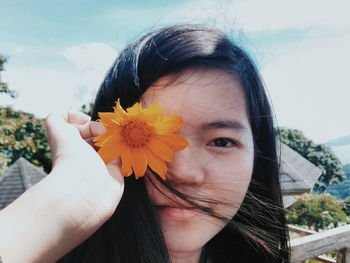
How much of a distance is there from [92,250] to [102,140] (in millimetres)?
493

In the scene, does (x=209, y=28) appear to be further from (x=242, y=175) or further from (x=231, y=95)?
(x=242, y=175)

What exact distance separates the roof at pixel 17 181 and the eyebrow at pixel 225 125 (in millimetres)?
7199

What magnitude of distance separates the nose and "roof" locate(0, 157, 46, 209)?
7.17m

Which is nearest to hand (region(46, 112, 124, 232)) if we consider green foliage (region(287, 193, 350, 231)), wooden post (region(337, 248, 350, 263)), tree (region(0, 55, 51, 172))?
wooden post (region(337, 248, 350, 263))

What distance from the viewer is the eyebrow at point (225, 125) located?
1080mm

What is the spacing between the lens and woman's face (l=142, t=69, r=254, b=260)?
3.47 feet

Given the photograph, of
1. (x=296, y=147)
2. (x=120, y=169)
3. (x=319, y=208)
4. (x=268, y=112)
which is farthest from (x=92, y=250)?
(x=296, y=147)

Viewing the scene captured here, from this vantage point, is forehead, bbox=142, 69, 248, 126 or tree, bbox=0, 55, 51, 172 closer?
forehead, bbox=142, 69, 248, 126

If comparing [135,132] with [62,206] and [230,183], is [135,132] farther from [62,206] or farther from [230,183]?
[230,183]

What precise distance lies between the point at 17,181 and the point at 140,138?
8131mm

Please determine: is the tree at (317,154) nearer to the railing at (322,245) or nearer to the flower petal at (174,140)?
the railing at (322,245)

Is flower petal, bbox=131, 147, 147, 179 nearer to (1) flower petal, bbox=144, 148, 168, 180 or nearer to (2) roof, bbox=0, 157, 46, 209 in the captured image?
(1) flower petal, bbox=144, 148, 168, 180

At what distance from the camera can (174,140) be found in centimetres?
94

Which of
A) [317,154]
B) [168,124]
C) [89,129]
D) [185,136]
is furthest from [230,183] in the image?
[317,154]
